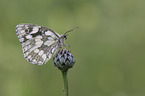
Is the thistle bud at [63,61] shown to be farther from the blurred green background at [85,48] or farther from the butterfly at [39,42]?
the blurred green background at [85,48]

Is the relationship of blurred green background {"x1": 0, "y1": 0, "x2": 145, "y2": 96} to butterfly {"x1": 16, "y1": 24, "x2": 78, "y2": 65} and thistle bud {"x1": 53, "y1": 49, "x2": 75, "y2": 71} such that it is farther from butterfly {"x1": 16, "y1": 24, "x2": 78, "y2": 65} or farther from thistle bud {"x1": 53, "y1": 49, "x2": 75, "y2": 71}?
thistle bud {"x1": 53, "y1": 49, "x2": 75, "y2": 71}

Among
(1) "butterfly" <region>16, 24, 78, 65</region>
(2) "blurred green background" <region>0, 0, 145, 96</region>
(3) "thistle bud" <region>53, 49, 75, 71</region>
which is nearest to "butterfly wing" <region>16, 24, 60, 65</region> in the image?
(1) "butterfly" <region>16, 24, 78, 65</region>

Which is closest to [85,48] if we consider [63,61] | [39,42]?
[39,42]

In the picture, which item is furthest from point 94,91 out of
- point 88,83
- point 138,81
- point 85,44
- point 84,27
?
point 84,27

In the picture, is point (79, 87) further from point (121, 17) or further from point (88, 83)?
point (121, 17)

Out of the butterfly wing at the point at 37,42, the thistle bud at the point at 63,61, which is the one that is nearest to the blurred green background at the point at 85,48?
the butterfly wing at the point at 37,42

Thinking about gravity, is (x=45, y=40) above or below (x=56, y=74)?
above

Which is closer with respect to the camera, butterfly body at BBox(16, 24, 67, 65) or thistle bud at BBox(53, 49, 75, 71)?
thistle bud at BBox(53, 49, 75, 71)
